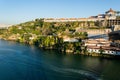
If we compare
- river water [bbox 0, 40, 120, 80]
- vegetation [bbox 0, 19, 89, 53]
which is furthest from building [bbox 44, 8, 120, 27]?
river water [bbox 0, 40, 120, 80]

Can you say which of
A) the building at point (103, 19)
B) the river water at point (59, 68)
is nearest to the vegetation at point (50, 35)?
the building at point (103, 19)

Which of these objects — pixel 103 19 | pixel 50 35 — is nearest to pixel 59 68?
pixel 50 35

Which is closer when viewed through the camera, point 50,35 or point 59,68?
point 59,68

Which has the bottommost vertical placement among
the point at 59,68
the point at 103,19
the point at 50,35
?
the point at 59,68

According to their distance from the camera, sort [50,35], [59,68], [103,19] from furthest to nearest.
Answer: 1. [103,19]
2. [50,35]
3. [59,68]

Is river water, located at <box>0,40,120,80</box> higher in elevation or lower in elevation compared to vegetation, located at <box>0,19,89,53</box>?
lower

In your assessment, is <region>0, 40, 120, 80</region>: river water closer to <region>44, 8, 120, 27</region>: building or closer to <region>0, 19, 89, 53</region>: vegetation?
<region>0, 19, 89, 53</region>: vegetation

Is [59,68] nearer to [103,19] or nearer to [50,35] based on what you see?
[50,35]

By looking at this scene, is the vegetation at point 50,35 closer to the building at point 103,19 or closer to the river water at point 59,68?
the building at point 103,19

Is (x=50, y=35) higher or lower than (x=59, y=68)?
higher
